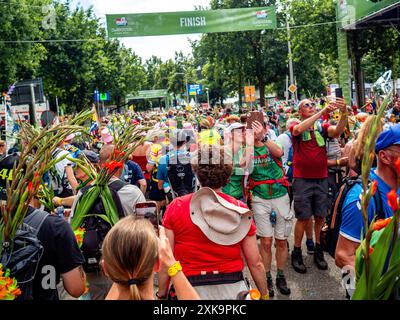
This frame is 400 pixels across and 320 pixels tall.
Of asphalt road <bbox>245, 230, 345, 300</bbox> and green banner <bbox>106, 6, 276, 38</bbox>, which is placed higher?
green banner <bbox>106, 6, 276, 38</bbox>

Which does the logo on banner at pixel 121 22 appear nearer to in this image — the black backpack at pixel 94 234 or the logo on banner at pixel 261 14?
the logo on banner at pixel 261 14

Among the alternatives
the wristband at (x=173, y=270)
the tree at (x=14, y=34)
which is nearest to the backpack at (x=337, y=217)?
the wristband at (x=173, y=270)

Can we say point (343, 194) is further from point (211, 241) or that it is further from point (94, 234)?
point (94, 234)

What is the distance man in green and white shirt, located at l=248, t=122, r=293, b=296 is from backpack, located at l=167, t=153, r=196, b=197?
5.62ft

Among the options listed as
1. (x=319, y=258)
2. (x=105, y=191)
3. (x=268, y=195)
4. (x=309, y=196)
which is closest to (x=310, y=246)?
(x=319, y=258)

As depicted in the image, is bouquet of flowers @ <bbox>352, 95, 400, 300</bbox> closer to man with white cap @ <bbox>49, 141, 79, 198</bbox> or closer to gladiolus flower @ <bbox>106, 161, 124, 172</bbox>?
gladiolus flower @ <bbox>106, 161, 124, 172</bbox>

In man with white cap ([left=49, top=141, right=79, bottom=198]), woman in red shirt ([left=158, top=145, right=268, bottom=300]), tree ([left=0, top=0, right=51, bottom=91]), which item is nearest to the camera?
woman in red shirt ([left=158, top=145, right=268, bottom=300])

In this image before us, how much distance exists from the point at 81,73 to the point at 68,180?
87.5 ft

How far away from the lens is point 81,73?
31.4 meters

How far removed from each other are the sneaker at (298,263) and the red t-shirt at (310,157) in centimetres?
95

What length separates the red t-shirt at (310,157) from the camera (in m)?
5.51

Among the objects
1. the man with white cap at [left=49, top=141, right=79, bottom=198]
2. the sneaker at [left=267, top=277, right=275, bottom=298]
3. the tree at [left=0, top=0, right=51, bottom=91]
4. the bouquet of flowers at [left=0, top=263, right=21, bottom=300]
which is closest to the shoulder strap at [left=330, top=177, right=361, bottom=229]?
the bouquet of flowers at [left=0, top=263, right=21, bottom=300]

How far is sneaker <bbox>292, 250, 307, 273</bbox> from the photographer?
5.68 meters
